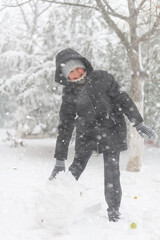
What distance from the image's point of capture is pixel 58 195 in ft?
9.17

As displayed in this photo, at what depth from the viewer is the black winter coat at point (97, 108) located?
10.1ft

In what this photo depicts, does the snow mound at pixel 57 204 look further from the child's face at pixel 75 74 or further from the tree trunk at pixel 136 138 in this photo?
the tree trunk at pixel 136 138

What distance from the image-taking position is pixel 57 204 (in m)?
2.77

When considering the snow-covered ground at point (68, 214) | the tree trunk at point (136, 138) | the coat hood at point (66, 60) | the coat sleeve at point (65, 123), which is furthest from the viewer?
the tree trunk at point (136, 138)

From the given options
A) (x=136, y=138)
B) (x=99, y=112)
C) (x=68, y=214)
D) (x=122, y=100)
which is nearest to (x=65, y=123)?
(x=99, y=112)

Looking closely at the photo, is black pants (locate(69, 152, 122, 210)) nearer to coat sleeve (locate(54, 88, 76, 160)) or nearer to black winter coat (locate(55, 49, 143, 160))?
black winter coat (locate(55, 49, 143, 160))

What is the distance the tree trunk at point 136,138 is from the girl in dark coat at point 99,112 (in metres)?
3.83

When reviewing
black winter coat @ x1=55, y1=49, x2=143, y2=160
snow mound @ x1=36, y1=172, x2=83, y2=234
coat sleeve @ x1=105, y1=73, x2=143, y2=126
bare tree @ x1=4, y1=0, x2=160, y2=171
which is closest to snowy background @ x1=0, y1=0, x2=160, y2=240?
snow mound @ x1=36, y1=172, x2=83, y2=234

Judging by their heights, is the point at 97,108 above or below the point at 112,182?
above

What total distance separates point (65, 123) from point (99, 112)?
0.45 meters

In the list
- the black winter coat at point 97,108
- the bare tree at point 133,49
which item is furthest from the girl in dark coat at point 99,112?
the bare tree at point 133,49

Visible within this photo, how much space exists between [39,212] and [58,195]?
11.7 inches

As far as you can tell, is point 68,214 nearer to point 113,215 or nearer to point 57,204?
point 57,204

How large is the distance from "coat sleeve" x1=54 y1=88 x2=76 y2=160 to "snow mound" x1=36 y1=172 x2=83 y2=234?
0.38 m
